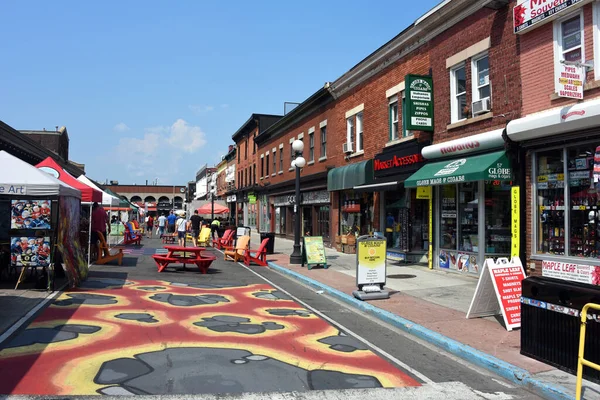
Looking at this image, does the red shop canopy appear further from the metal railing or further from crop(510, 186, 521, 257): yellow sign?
the metal railing

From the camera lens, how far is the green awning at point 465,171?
11180 mm

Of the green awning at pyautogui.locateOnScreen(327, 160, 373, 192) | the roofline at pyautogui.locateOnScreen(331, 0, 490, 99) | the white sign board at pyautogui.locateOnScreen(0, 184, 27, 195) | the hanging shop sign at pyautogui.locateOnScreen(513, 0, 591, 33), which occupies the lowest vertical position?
the white sign board at pyautogui.locateOnScreen(0, 184, 27, 195)

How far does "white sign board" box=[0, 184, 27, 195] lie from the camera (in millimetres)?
9539

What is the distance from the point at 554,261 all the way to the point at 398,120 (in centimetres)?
773

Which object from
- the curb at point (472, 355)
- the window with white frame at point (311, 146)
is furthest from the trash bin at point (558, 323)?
the window with white frame at point (311, 146)

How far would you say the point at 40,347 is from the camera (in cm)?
602

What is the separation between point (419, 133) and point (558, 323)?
400 inches

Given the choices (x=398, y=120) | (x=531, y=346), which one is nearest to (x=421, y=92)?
(x=398, y=120)

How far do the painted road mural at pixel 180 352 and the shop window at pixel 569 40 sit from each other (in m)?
7.27

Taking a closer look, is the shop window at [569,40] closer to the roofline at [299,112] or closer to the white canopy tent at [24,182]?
the white canopy tent at [24,182]

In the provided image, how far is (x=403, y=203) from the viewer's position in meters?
16.3

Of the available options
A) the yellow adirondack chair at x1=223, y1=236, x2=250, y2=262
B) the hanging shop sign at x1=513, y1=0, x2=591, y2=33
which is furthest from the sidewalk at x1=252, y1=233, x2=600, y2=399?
the hanging shop sign at x1=513, y1=0, x2=591, y2=33

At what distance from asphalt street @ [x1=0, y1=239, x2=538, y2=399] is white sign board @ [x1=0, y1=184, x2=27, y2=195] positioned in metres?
2.27

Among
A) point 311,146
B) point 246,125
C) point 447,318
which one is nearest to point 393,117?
point 311,146
